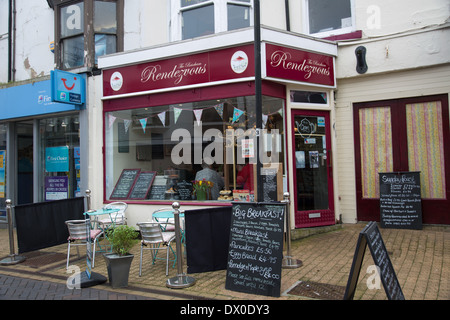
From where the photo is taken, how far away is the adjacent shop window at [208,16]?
820 centimetres

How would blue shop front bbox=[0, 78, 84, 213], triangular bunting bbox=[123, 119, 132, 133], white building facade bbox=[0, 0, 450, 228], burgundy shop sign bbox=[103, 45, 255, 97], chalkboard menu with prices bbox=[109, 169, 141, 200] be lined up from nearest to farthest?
burgundy shop sign bbox=[103, 45, 255, 97]
white building facade bbox=[0, 0, 450, 228]
chalkboard menu with prices bbox=[109, 169, 141, 200]
triangular bunting bbox=[123, 119, 132, 133]
blue shop front bbox=[0, 78, 84, 213]

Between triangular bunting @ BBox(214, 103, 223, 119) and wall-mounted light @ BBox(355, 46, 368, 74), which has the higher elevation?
wall-mounted light @ BBox(355, 46, 368, 74)

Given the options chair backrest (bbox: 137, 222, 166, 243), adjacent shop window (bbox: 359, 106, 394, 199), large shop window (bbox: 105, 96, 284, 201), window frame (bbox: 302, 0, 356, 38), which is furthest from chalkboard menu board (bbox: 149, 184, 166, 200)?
window frame (bbox: 302, 0, 356, 38)

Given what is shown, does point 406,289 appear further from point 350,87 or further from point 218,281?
point 350,87

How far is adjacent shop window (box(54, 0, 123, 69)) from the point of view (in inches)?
358

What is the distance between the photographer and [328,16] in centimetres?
829

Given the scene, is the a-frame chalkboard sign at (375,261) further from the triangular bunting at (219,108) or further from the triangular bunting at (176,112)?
the triangular bunting at (176,112)

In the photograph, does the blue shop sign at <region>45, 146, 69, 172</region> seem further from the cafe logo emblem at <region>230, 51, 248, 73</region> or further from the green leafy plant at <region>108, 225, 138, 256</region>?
the green leafy plant at <region>108, 225, 138, 256</region>

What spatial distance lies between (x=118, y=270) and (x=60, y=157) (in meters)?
6.06

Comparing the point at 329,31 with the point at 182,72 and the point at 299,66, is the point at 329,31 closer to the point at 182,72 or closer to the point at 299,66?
the point at 299,66

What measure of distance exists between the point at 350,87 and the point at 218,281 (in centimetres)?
543

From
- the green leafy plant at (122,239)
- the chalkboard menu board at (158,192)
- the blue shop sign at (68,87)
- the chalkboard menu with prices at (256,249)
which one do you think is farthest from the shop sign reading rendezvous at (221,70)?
the green leafy plant at (122,239)

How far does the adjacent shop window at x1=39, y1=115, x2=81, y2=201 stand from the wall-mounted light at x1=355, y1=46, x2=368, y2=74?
702 centimetres

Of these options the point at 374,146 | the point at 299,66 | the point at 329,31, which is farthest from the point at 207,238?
the point at 329,31
